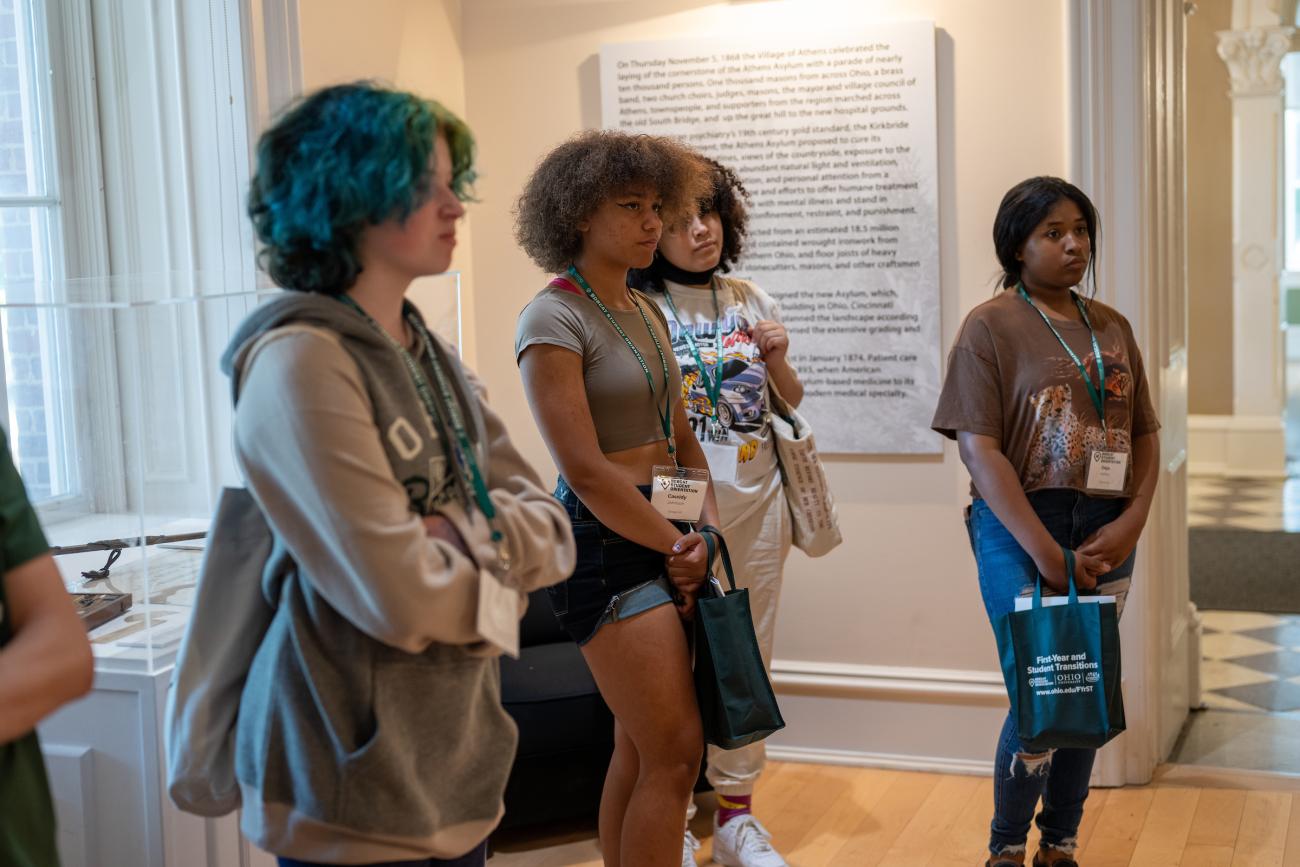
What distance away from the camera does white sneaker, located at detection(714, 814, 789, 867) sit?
3193 millimetres

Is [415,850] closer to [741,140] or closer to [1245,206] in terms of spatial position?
[741,140]

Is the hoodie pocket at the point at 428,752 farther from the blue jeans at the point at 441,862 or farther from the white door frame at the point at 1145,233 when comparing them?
the white door frame at the point at 1145,233

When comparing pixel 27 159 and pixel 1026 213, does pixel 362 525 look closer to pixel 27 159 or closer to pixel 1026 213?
pixel 1026 213

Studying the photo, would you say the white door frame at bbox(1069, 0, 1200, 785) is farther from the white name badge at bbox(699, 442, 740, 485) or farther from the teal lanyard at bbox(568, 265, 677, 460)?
the teal lanyard at bbox(568, 265, 677, 460)

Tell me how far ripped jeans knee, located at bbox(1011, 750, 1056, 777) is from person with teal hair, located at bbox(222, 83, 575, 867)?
Result: 1.56m

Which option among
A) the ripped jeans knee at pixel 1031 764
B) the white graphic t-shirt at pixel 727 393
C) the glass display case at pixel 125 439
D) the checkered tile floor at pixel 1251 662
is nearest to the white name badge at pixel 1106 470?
the ripped jeans knee at pixel 1031 764

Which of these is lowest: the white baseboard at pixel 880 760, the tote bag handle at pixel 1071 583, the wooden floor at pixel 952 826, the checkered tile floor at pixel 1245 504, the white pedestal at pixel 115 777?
the wooden floor at pixel 952 826

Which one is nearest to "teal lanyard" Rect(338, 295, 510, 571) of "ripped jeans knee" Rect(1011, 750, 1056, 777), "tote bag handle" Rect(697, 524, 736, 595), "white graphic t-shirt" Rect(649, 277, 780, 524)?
"tote bag handle" Rect(697, 524, 736, 595)

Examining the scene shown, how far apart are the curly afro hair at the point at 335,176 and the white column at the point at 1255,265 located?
8390 mm

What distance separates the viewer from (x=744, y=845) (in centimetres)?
322

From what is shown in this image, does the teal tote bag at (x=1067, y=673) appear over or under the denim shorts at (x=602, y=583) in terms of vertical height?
under

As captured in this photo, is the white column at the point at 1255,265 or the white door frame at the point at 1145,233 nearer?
the white door frame at the point at 1145,233

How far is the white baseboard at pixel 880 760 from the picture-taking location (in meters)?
3.79

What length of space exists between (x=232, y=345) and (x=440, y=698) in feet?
1.47
